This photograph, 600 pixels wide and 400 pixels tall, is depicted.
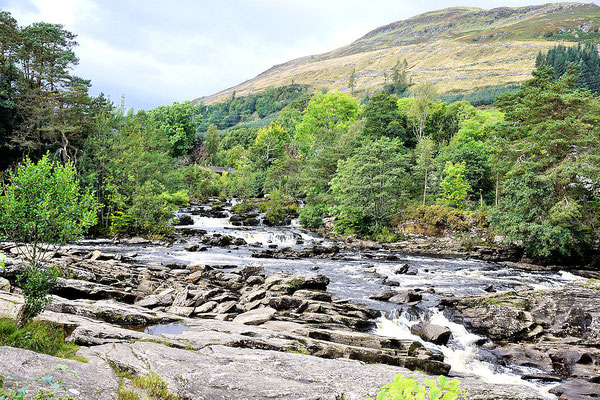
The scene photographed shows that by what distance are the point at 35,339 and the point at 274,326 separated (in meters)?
6.82

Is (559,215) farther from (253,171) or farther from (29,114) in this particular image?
(253,171)

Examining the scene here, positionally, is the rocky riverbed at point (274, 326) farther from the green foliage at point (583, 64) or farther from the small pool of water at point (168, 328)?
→ the green foliage at point (583, 64)

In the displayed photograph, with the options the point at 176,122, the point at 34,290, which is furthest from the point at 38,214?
the point at 176,122

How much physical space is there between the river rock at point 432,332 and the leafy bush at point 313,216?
3271cm

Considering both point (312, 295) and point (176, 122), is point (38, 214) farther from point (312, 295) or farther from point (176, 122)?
point (176, 122)

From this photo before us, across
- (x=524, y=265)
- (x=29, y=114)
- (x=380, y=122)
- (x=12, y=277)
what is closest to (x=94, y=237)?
(x=29, y=114)

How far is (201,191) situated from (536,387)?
6460 centimetres

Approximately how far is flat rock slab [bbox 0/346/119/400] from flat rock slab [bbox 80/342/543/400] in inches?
32.8

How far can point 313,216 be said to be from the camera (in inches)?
1849

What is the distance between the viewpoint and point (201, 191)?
68562 mm

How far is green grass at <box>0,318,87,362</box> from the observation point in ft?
21.7

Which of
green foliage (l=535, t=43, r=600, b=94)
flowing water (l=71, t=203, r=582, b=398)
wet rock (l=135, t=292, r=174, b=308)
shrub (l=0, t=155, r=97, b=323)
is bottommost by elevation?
flowing water (l=71, t=203, r=582, b=398)

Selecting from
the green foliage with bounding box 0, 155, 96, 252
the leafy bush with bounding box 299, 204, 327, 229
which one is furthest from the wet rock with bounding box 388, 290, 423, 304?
the leafy bush with bounding box 299, 204, 327, 229

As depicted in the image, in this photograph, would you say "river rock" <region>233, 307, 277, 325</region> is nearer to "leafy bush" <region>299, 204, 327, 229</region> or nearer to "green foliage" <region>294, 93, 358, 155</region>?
"leafy bush" <region>299, 204, 327, 229</region>
